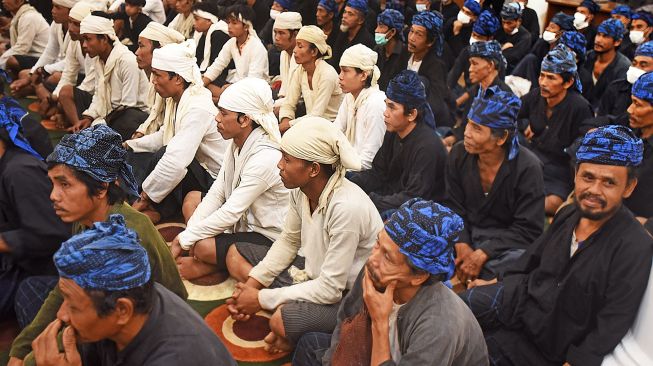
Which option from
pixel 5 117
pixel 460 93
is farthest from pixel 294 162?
pixel 460 93

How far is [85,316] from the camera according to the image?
59.9 inches

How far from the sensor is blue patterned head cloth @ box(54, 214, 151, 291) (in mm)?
1492

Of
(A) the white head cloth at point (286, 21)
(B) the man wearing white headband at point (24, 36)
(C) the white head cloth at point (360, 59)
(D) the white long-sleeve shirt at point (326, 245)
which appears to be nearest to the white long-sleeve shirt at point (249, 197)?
(D) the white long-sleeve shirt at point (326, 245)

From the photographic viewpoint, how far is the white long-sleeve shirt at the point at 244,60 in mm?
5172

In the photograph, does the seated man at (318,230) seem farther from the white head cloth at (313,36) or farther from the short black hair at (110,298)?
the white head cloth at (313,36)

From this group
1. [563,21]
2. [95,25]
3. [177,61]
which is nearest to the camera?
[177,61]

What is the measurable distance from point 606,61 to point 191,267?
3882 mm

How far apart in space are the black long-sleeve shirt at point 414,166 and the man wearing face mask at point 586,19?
400 cm

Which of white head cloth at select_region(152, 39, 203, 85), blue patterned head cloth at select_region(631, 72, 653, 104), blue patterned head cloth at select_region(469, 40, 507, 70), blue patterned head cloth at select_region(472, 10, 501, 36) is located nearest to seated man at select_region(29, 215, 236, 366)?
white head cloth at select_region(152, 39, 203, 85)

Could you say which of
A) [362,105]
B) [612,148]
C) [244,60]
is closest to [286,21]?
[244,60]

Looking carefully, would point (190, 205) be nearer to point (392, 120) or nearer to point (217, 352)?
point (392, 120)

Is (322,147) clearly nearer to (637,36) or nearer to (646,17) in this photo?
(637,36)

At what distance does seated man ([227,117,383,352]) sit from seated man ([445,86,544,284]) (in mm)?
719

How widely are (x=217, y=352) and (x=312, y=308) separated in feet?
2.93
